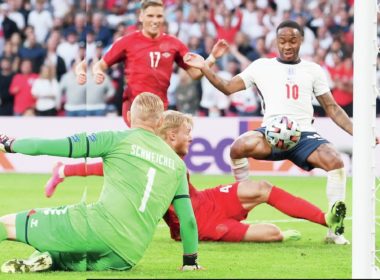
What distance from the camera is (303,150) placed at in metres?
9.19

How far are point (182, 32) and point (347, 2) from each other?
2.89 meters

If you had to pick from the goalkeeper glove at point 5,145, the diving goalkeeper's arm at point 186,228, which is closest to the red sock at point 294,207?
the diving goalkeeper's arm at point 186,228

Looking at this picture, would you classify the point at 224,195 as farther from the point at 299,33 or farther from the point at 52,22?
the point at 52,22

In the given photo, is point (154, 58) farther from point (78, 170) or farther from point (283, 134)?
point (78, 170)

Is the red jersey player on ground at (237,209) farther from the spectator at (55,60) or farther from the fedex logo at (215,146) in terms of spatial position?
the spectator at (55,60)

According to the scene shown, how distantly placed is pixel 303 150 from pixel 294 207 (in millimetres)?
645

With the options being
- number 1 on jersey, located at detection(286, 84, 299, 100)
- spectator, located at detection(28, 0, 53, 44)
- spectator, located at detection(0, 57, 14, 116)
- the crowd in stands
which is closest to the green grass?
number 1 on jersey, located at detection(286, 84, 299, 100)

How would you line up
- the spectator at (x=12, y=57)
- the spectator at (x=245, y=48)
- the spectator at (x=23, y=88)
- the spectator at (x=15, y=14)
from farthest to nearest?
the spectator at (x=15, y=14) < the spectator at (x=245, y=48) < the spectator at (x=12, y=57) < the spectator at (x=23, y=88)

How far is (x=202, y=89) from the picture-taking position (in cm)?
1811

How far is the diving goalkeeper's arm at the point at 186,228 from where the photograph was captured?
23.2ft

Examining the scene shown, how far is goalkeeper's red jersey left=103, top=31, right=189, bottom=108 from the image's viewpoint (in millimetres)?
10992

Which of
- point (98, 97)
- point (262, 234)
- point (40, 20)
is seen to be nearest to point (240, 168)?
point (262, 234)

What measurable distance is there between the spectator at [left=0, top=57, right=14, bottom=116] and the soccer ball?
31.6 feet

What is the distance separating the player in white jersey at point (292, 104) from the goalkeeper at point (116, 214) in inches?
89.2
